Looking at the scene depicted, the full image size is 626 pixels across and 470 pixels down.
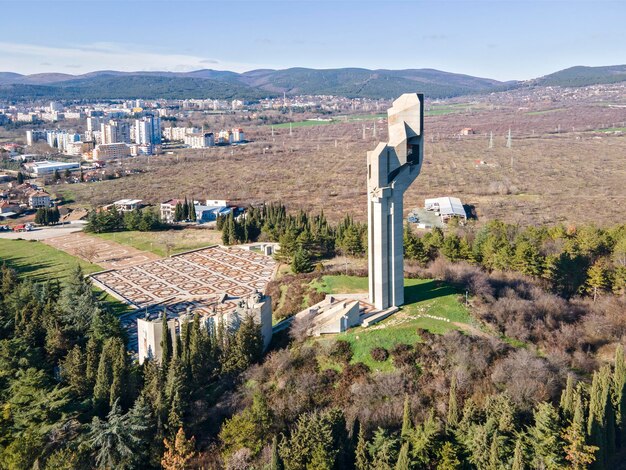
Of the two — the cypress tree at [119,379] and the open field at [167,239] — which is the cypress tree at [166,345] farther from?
the open field at [167,239]

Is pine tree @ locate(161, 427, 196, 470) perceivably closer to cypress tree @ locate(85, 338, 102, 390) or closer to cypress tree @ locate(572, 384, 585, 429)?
cypress tree @ locate(85, 338, 102, 390)

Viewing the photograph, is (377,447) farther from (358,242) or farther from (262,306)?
(358,242)

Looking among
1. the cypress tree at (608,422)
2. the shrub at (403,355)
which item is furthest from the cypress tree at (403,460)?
the cypress tree at (608,422)

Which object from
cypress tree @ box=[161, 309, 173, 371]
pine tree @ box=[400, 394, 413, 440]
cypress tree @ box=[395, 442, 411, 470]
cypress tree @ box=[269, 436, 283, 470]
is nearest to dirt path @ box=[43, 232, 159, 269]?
cypress tree @ box=[161, 309, 173, 371]

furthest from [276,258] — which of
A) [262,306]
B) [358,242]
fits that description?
[262,306]

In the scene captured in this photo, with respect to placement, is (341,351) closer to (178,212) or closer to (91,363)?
(91,363)

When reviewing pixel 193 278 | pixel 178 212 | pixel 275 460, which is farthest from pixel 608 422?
pixel 178 212
